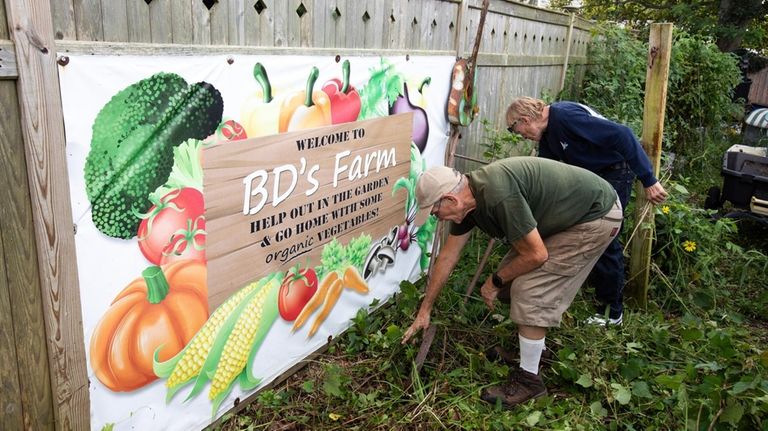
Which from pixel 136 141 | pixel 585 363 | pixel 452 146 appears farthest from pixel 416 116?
pixel 136 141

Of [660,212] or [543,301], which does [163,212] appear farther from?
[660,212]

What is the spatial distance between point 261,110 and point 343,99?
26.9 inches

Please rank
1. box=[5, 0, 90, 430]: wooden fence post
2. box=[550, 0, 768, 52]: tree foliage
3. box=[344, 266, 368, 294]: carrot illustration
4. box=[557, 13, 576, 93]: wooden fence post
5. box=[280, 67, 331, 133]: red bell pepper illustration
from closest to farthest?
box=[5, 0, 90, 430]: wooden fence post
box=[280, 67, 331, 133]: red bell pepper illustration
box=[344, 266, 368, 294]: carrot illustration
box=[557, 13, 576, 93]: wooden fence post
box=[550, 0, 768, 52]: tree foliage

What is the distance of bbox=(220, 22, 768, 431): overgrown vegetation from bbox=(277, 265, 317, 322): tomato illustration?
15.1 inches

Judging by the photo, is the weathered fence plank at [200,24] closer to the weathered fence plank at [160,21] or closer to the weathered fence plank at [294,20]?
the weathered fence plank at [160,21]

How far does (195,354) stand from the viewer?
2574 millimetres

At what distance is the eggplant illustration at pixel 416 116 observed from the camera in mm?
3779

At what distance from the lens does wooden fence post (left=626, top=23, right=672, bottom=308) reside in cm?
417

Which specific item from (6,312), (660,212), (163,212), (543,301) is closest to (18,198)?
(6,312)

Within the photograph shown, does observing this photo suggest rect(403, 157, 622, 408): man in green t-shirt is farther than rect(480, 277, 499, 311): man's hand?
No

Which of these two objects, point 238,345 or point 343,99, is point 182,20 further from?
point 238,345

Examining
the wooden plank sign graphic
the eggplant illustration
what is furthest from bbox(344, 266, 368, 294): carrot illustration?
the eggplant illustration

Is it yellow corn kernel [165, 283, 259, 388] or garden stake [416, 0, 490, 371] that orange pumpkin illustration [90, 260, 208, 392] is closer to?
yellow corn kernel [165, 283, 259, 388]

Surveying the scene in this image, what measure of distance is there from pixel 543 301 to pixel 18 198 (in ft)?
7.86
